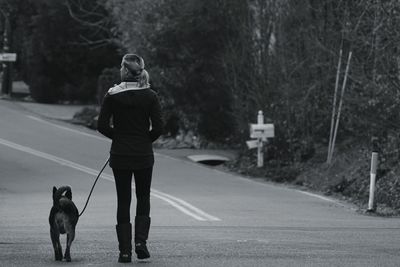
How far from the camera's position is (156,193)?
2081cm

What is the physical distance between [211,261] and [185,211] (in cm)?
662

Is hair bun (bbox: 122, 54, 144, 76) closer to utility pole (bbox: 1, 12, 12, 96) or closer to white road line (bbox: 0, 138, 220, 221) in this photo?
white road line (bbox: 0, 138, 220, 221)

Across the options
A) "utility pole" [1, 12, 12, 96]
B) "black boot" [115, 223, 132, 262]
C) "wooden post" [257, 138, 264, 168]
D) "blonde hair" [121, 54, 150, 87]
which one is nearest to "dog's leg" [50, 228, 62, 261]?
"black boot" [115, 223, 132, 262]

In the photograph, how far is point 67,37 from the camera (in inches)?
1766

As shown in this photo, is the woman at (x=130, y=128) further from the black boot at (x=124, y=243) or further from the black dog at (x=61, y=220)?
the black dog at (x=61, y=220)

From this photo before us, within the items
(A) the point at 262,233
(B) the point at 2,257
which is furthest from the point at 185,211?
(B) the point at 2,257

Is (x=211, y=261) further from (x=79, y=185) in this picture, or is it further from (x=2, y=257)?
(x=79, y=185)

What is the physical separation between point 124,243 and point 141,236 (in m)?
0.18

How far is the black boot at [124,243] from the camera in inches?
377

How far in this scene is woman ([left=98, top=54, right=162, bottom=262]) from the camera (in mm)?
9625

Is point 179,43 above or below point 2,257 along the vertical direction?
above

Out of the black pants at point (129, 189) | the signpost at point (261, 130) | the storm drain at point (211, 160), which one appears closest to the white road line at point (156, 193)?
the storm drain at point (211, 160)

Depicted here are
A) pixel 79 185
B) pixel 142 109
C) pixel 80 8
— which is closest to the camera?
pixel 142 109

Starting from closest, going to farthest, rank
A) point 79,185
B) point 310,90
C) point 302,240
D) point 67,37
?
point 302,240 → point 79,185 → point 310,90 → point 67,37
